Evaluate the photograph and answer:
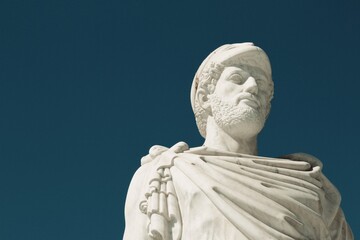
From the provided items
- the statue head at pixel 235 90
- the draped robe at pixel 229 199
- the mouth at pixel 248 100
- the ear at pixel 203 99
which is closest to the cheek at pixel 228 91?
the statue head at pixel 235 90

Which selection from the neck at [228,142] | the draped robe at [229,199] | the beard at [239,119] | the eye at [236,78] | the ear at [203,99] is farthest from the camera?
the ear at [203,99]

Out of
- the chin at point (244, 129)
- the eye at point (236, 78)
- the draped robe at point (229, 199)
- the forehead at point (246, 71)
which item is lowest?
the draped robe at point (229, 199)

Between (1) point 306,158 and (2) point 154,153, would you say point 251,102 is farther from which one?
(2) point 154,153

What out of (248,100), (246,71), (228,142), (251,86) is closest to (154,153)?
(228,142)

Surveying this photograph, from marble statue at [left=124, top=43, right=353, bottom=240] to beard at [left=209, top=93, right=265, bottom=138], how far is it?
0.04ft

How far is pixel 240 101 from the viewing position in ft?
29.5

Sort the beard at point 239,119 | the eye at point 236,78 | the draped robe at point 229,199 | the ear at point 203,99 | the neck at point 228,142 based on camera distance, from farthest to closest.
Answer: the ear at point 203,99
the eye at point 236,78
the neck at point 228,142
the beard at point 239,119
the draped robe at point 229,199

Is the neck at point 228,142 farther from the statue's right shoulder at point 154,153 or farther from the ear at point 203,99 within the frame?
the statue's right shoulder at point 154,153

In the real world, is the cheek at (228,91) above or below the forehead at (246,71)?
below

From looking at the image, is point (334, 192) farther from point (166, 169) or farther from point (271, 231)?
point (166, 169)

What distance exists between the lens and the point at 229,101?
356 inches

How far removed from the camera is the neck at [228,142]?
29.7 feet

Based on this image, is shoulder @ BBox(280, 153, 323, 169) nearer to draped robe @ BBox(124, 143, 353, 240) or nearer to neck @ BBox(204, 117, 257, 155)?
draped robe @ BBox(124, 143, 353, 240)

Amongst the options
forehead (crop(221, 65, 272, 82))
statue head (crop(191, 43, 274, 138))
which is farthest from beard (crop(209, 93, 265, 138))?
forehead (crop(221, 65, 272, 82))
